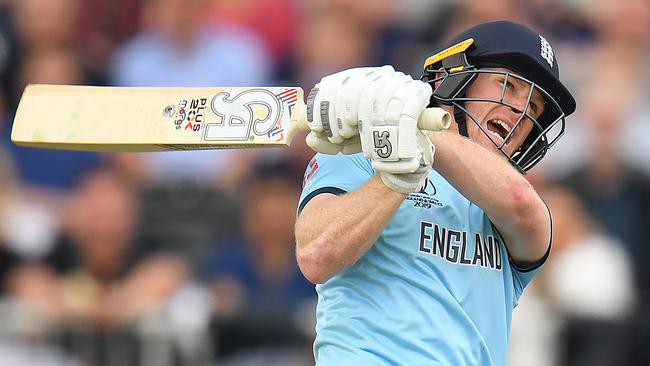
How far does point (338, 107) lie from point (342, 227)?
0.32 metres

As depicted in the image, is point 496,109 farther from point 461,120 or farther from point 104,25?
point 104,25

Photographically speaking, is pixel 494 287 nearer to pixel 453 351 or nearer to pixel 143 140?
pixel 453 351

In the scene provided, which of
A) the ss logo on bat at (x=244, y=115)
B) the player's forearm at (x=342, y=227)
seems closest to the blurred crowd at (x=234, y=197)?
the ss logo on bat at (x=244, y=115)

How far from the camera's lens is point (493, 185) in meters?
3.67

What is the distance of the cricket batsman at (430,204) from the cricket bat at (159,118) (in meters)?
0.19

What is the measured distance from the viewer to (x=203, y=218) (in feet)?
24.8

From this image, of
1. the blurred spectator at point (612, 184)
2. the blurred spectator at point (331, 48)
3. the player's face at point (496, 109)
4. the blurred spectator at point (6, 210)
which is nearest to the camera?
the player's face at point (496, 109)

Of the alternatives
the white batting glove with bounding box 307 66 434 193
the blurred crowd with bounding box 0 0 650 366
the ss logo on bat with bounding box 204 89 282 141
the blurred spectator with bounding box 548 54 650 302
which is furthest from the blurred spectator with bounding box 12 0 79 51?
the white batting glove with bounding box 307 66 434 193

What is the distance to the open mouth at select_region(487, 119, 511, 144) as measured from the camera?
12.7ft

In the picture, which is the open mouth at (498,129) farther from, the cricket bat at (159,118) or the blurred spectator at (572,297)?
the blurred spectator at (572,297)

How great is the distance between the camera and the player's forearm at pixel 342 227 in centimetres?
345

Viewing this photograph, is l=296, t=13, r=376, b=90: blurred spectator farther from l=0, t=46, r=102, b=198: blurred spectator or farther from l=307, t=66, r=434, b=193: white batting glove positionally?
l=307, t=66, r=434, b=193: white batting glove

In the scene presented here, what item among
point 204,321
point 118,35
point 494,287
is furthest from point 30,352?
point 494,287

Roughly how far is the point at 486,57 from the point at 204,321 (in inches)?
127
